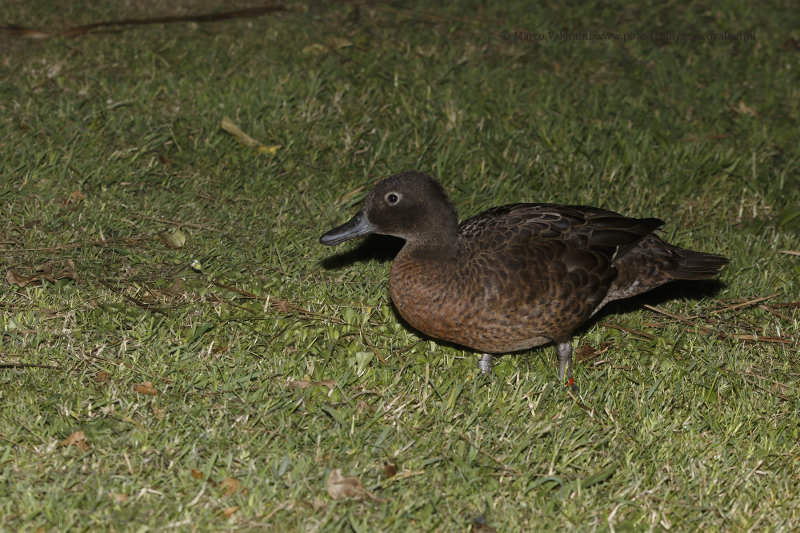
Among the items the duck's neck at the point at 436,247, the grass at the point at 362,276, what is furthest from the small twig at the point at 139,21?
the duck's neck at the point at 436,247

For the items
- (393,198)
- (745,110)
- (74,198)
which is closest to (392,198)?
(393,198)

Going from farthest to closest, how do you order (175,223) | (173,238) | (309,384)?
(175,223) < (173,238) < (309,384)

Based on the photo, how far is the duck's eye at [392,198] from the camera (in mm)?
4246

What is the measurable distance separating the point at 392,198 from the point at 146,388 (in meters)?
1.49

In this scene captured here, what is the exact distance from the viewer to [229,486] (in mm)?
3432

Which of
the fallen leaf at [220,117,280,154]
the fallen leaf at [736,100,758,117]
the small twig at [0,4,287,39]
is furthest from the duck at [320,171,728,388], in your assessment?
the small twig at [0,4,287,39]

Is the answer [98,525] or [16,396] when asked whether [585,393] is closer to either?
[98,525]

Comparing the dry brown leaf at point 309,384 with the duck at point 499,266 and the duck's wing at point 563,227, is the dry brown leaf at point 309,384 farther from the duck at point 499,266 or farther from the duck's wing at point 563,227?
the duck's wing at point 563,227

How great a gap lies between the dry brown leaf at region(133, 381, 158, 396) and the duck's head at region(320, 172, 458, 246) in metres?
1.12

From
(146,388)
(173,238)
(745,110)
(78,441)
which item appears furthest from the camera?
(745,110)

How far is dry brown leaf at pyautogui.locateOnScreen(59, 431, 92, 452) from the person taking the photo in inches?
138

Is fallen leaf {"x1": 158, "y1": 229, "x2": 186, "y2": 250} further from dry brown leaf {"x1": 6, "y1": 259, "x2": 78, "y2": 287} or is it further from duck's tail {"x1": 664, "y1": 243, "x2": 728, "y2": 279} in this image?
duck's tail {"x1": 664, "y1": 243, "x2": 728, "y2": 279}

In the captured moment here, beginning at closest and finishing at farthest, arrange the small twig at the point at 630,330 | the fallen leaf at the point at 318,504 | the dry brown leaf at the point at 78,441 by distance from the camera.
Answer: the fallen leaf at the point at 318,504 < the dry brown leaf at the point at 78,441 < the small twig at the point at 630,330

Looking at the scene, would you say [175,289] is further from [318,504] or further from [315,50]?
[315,50]
